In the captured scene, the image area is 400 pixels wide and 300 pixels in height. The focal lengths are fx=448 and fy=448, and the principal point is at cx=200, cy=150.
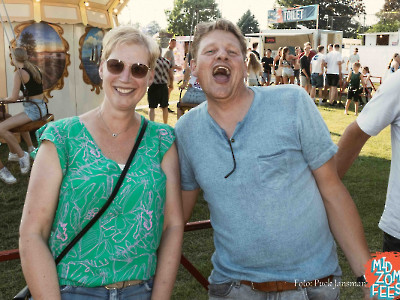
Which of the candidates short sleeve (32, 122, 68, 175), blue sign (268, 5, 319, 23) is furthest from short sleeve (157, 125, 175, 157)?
blue sign (268, 5, 319, 23)

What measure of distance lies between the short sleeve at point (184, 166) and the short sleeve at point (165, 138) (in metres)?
0.04

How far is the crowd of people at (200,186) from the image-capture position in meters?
1.88

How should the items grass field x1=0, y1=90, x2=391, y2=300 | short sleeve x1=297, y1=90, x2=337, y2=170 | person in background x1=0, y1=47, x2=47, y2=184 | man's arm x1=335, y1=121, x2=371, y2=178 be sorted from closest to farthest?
short sleeve x1=297, y1=90, x2=337, y2=170 < man's arm x1=335, y1=121, x2=371, y2=178 < grass field x1=0, y1=90, x2=391, y2=300 < person in background x1=0, y1=47, x2=47, y2=184

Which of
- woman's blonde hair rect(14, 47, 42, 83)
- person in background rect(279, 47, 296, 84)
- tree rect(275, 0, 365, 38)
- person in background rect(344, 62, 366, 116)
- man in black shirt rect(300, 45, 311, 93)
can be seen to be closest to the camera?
woman's blonde hair rect(14, 47, 42, 83)

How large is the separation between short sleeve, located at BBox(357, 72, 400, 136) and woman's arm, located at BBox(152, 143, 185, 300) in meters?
0.98

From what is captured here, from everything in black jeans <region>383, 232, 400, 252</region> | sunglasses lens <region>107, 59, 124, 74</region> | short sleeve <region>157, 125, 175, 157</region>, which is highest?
sunglasses lens <region>107, 59, 124, 74</region>

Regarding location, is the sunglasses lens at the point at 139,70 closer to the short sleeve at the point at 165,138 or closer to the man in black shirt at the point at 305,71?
the short sleeve at the point at 165,138

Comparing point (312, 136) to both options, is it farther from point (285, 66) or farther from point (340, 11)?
point (340, 11)

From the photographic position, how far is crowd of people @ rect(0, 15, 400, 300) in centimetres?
188

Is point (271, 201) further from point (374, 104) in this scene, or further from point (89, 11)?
point (89, 11)

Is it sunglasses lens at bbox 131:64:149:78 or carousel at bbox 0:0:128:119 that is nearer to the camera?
sunglasses lens at bbox 131:64:149:78

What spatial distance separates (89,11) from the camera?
1068cm

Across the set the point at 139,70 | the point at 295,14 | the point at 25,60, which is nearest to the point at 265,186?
the point at 139,70

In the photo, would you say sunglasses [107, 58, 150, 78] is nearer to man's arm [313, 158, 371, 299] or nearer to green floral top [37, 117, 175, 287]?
green floral top [37, 117, 175, 287]
